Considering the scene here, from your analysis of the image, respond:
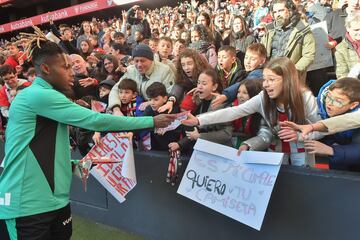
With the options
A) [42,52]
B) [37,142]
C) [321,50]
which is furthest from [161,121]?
[321,50]

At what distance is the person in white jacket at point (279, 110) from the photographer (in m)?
2.93

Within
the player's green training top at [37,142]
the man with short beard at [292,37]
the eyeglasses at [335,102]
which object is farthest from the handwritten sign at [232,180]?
the man with short beard at [292,37]

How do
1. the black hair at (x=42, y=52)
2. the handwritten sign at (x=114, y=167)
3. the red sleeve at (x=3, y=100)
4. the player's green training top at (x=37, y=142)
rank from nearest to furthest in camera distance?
the player's green training top at (x=37, y=142), the black hair at (x=42, y=52), the handwritten sign at (x=114, y=167), the red sleeve at (x=3, y=100)

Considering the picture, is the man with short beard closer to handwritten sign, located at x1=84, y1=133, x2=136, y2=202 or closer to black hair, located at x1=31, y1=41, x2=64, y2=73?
handwritten sign, located at x1=84, y1=133, x2=136, y2=202

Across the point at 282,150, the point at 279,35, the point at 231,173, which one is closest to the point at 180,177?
the point at 231,173

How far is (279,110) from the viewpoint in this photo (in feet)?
9.95

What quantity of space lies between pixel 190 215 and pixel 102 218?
135cm

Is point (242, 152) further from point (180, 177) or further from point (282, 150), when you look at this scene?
point (180, 177)

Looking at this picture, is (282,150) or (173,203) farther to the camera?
(173,203)

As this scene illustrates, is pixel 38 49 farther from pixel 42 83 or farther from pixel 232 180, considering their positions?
pixel 232 180

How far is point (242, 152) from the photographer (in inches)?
121

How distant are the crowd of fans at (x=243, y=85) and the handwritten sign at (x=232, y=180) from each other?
0.16m

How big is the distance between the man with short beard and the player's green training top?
304cm

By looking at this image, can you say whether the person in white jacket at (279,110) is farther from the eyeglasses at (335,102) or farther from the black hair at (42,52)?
the black hair at (42,52)
